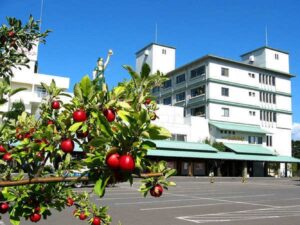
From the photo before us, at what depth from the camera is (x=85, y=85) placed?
2248 mm

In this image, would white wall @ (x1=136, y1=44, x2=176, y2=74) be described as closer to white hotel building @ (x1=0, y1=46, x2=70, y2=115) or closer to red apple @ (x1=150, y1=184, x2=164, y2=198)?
white hotel building @ (x1=0, y1=46, x2=70, y2=115)

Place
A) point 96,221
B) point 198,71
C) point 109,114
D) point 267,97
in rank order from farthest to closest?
point 267,97 < point 198,71 < point 96,221 < point 109,114

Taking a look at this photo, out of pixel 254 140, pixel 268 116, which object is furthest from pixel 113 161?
pixel 268 116

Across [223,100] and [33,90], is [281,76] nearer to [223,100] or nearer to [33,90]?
[223,100]

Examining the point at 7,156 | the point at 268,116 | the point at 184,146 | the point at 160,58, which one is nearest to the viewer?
the point at 7,156

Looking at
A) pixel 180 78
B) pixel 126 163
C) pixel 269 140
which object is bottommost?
pixel 126 163

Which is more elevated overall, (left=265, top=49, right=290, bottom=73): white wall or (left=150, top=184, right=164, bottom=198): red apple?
(left=265, top=49, right=290, bottom=73): white wall

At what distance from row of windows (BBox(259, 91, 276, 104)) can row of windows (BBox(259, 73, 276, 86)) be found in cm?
176

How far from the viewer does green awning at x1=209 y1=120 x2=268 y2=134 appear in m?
48.1

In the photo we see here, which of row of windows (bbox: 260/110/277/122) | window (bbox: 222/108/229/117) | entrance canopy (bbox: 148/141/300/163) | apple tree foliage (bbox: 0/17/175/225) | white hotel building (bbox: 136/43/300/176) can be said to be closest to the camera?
apple tree foliage (bbox: 0/17/175/225)

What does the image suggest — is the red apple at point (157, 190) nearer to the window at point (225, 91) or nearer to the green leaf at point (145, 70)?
the green leaf at point (145, 70)

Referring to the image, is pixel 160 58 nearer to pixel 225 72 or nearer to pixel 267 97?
pixel 225 72

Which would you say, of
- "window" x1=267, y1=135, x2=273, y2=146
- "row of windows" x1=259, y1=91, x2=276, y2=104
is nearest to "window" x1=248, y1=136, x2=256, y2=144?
"window" x1=267, y1=135, x2=273, y2=146

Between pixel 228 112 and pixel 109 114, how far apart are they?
163 feet
